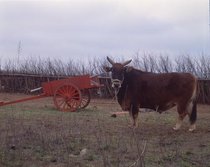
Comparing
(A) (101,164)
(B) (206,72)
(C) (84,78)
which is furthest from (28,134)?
(B) (206,72)

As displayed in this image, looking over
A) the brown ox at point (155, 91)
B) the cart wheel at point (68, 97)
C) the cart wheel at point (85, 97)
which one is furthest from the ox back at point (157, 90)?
the cart wheel at point (85, 97)

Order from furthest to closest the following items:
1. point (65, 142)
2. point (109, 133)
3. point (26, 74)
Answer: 1. point (26, 74)
2. point (109, 133)
3. point (65, 142)

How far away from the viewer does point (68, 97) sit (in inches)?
555

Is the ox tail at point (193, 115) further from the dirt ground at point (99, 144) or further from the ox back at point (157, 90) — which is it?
the dirt ground at point (99, 144)

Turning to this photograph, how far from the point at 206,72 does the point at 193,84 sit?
384 inches

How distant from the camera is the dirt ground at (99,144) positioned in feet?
20.8

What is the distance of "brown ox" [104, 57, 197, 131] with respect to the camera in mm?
10211

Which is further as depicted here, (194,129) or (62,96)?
(62,96)

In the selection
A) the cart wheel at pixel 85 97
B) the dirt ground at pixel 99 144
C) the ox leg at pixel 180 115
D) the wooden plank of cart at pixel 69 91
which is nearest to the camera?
the dirt ground at pixel 99 144

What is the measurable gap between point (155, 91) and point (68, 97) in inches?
167

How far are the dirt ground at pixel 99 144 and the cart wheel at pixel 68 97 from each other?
2.90 metres

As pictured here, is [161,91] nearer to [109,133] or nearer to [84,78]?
[109,133]

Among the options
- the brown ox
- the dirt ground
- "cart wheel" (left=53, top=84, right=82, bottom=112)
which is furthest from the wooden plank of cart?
the brown ox

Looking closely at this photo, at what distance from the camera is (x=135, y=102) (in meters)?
10.7
